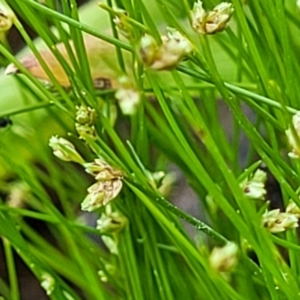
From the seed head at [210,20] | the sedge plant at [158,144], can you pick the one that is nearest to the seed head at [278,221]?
the sedge plant at [158,144]

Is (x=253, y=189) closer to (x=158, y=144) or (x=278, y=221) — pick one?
(x=278, y=221)

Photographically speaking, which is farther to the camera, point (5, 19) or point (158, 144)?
point (158, 144)

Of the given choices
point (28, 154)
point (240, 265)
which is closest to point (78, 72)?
point (240, 265)

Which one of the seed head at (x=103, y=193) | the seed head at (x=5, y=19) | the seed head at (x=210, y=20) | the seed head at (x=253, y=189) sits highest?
the seed head at (x=5, y=19)

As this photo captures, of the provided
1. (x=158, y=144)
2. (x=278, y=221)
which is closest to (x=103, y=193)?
(x=278, y=221)

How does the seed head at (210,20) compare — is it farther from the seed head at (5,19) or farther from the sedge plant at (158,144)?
the seed head at (5,19)

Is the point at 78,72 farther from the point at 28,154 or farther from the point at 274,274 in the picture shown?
the point at 28,154

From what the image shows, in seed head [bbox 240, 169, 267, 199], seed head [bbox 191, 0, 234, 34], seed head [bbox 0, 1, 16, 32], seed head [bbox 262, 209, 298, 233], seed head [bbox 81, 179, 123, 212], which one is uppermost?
seed head [bbox 0, 1, 16, 32]

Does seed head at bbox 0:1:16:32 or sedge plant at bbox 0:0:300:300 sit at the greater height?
seed head at bbox 0:1:16:32

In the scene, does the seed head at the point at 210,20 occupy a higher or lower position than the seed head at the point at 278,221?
higher

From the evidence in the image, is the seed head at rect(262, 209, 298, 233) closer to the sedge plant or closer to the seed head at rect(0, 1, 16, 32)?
the sedge plant

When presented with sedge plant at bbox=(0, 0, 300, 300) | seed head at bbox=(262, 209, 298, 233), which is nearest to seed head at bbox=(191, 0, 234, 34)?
sedge plant at bbox=(0, 0, 300, 300)
